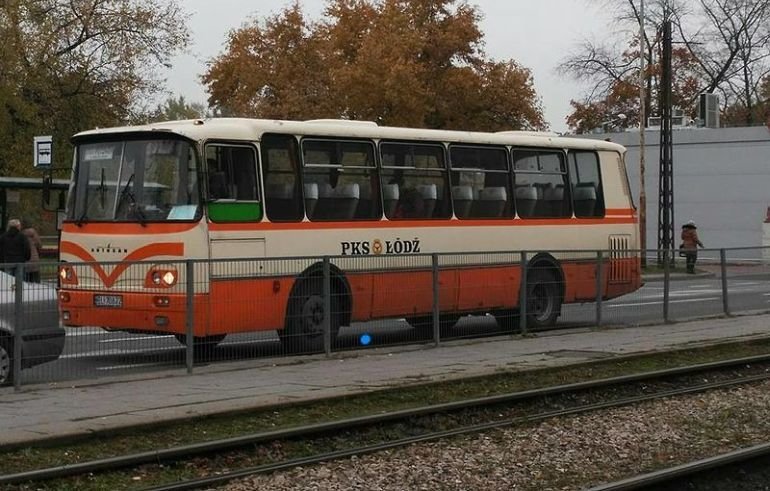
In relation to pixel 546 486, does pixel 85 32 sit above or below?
above

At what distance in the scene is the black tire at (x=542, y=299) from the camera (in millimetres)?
19391

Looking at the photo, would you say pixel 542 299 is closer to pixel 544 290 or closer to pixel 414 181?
pixel 544 290

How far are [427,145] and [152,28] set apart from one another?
79.9ft

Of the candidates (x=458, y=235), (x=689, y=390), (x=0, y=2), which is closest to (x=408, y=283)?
(x=458, y=235)

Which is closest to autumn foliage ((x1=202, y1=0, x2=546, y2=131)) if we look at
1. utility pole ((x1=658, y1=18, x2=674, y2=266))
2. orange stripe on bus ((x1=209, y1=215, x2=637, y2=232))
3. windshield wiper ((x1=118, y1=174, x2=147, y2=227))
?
utility pole ((x1=658, y1=18, x2=674, y2=266))

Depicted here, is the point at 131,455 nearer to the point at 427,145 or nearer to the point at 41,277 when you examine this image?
the point at 41,277

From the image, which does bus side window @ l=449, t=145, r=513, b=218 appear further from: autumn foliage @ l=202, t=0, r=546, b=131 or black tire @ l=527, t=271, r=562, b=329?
autumn foliage @ l=202, t=0, r=546, b=131

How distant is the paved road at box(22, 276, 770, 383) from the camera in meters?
13.2

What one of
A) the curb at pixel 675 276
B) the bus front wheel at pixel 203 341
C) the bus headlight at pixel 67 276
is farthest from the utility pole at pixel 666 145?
the bus headlight at pixel 67 276

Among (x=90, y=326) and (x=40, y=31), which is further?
(x=40, y=31)

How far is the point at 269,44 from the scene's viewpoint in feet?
195

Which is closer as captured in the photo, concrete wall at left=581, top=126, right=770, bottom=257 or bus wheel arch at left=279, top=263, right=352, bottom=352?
bus wheel arch at left=279, top=263, right=352, bottom=352

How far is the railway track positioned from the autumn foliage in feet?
123

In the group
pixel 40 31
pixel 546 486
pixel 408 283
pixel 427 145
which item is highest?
pixel 40 31
